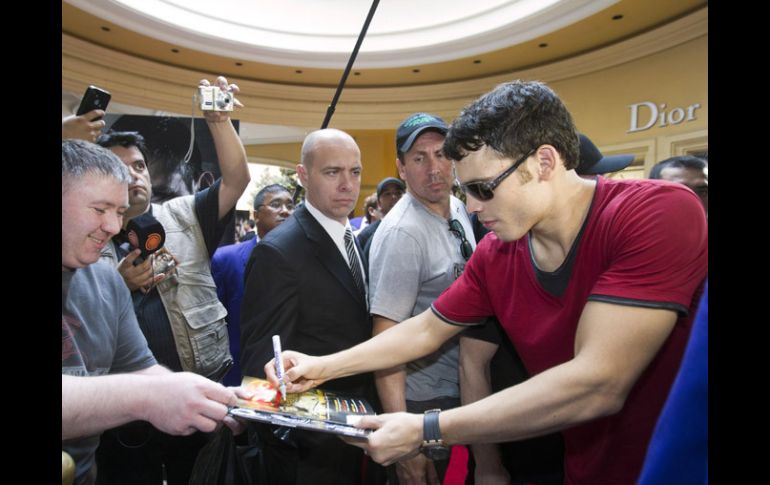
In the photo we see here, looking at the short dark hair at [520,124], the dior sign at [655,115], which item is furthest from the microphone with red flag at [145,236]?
the dior sign at [655,115]

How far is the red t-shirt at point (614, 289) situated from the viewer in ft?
3.76

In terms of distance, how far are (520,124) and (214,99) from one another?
1.52 metres

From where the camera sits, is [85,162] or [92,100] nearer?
[85,162]

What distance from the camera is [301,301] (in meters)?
1.91

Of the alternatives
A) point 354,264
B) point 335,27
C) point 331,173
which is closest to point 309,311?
point 354,264

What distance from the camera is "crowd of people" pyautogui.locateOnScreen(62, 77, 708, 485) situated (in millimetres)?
1188

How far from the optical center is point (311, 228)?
81.2 inches

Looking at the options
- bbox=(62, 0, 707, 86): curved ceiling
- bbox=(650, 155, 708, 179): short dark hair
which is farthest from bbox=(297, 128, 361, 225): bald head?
bbox=(62, 0, 707, 86): curved ceiling

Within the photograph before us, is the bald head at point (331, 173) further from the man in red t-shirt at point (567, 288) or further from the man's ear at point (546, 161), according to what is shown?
the man's ear at point (546, 161)

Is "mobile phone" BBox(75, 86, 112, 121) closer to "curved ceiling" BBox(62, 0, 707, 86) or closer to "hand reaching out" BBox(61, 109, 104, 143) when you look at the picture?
"hand reaching out" BBox(61, 109, 104, 143)

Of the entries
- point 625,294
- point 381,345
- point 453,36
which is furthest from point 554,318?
point 453,36

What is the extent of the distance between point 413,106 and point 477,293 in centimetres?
908

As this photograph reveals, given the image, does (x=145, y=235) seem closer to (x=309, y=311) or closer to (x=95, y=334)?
(x=95, y=334)
